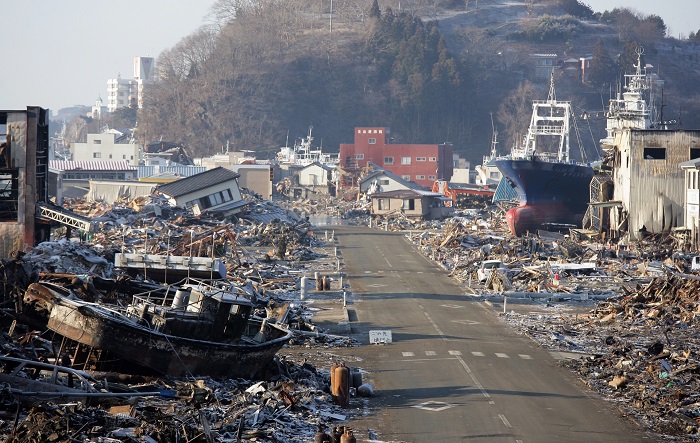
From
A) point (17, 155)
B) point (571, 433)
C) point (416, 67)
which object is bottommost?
point (571, 433)

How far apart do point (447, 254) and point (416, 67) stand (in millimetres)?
112117

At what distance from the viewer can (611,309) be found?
28875 millimetres

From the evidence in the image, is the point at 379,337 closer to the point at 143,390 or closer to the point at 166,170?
the point at 143,390

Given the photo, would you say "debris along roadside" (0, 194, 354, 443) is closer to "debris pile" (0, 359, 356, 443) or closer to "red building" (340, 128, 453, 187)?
"debris pile" (0, 359, 356, 443)

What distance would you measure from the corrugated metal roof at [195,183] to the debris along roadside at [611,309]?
51.4ft

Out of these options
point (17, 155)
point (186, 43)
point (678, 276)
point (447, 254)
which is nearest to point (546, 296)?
point (678, 276)

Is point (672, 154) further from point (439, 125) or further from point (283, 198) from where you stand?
point (439, 125)

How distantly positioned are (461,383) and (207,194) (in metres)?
43.4

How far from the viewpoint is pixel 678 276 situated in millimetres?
29438

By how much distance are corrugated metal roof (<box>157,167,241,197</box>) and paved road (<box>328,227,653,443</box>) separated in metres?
28.8

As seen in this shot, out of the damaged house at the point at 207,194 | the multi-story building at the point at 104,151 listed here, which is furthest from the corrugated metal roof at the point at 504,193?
the multi-story building at the point at 104,151

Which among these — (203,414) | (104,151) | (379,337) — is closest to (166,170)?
(104,151)

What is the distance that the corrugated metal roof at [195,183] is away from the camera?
6085cm

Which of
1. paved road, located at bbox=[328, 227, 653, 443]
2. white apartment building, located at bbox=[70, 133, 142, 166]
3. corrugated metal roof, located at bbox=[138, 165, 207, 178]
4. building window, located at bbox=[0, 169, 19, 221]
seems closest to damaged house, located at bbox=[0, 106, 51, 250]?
building window, located at bbox=[0, 169, 19, 221]
